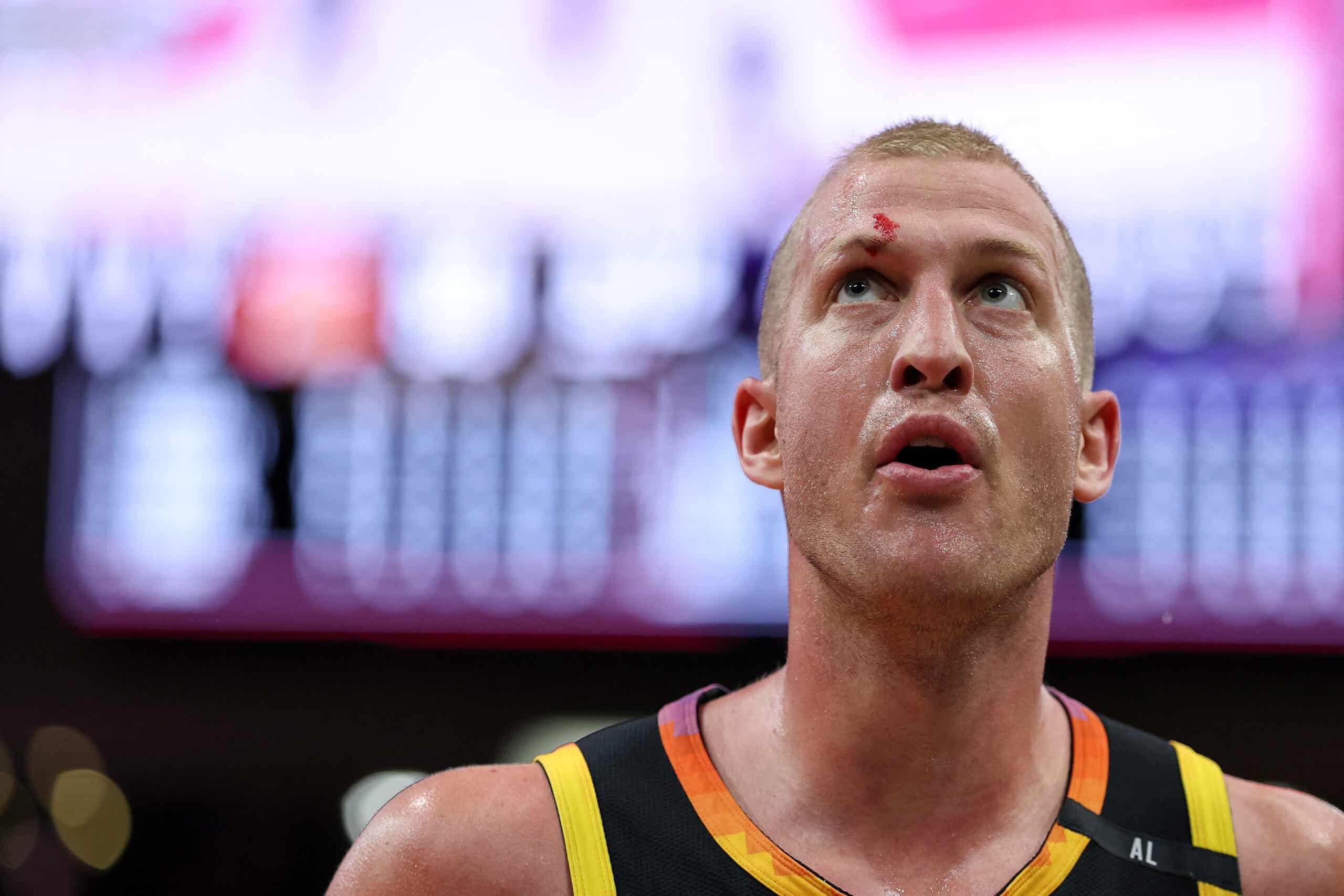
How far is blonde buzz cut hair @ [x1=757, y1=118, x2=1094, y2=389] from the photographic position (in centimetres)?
208

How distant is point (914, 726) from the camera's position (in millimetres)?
1916

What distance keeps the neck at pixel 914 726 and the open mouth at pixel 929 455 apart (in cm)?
22

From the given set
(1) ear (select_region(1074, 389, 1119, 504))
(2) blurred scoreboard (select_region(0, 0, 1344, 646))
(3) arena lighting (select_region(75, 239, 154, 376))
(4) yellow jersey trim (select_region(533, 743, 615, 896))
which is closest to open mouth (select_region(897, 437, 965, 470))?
(1) ear (select_region(1074, 389, 1119, 504))

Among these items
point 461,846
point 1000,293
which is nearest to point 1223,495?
point 1000,293

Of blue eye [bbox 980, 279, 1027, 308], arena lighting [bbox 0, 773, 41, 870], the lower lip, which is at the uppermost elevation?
blue eye [bbox 980, 279, 1027, 308]

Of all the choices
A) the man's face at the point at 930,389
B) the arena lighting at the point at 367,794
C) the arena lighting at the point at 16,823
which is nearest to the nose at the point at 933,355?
the man's face at the point at 930,389

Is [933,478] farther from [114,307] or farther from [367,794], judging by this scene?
[114,307]

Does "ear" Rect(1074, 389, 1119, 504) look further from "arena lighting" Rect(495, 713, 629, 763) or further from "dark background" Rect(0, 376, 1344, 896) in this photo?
"arena lighting" Rect(495, 713, 629, 763)

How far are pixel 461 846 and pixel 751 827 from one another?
42cm

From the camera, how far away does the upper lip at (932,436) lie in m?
1.80

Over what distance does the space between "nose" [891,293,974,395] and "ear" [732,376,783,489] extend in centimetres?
35

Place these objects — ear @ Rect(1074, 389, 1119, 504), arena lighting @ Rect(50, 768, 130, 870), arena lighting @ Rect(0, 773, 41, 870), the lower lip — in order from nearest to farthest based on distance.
→ the lower lip, ear @ Rect(1074, 389, 1119, 504), arena lighting @ Rect(50, 768, 130, 870), arena lighting @ Rect(0, 773, 41, 870)

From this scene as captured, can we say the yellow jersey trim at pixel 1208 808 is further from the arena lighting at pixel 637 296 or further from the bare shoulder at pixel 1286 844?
the arena lighting at pixel 637 296

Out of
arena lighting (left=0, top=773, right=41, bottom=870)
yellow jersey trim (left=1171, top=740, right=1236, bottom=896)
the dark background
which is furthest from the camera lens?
arena lighting (left=0, top=773, right=41, bottom=870)
